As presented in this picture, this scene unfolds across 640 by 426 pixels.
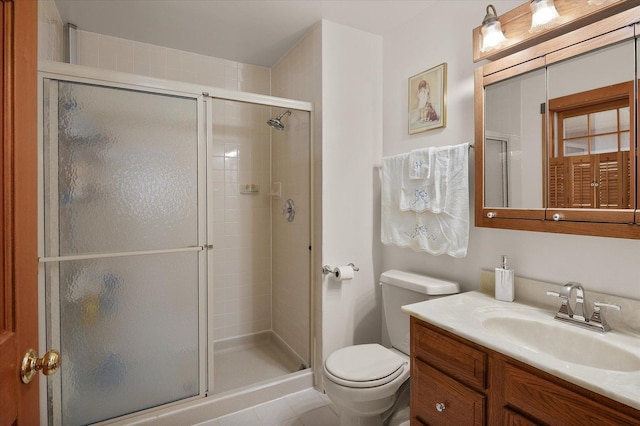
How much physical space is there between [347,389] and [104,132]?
171 centimetres

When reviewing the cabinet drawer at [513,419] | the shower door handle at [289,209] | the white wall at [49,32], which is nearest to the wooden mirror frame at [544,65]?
the cabinet drawer at [513,419]

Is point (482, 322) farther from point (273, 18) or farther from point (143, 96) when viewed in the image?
point (273, 18)

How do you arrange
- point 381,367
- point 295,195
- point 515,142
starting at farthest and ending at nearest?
1. point 295,195
2. point 381,367
3. point 515,142

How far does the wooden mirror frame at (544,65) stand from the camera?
1088mm

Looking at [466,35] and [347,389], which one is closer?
[347,389]

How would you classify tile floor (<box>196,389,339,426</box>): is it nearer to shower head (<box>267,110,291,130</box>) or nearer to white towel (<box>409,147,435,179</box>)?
white towel (<box>409,147,435,179</box>)

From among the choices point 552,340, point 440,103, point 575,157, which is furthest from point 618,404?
point 440,103

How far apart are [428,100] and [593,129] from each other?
2.99ft

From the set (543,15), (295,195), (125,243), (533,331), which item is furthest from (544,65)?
(125,243)

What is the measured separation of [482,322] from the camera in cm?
128

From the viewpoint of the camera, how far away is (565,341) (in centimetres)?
119

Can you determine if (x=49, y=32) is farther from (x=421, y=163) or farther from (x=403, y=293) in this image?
(x=403, y=293)

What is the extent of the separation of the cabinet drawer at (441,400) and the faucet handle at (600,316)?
502 mm

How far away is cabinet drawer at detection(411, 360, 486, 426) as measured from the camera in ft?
3.77
